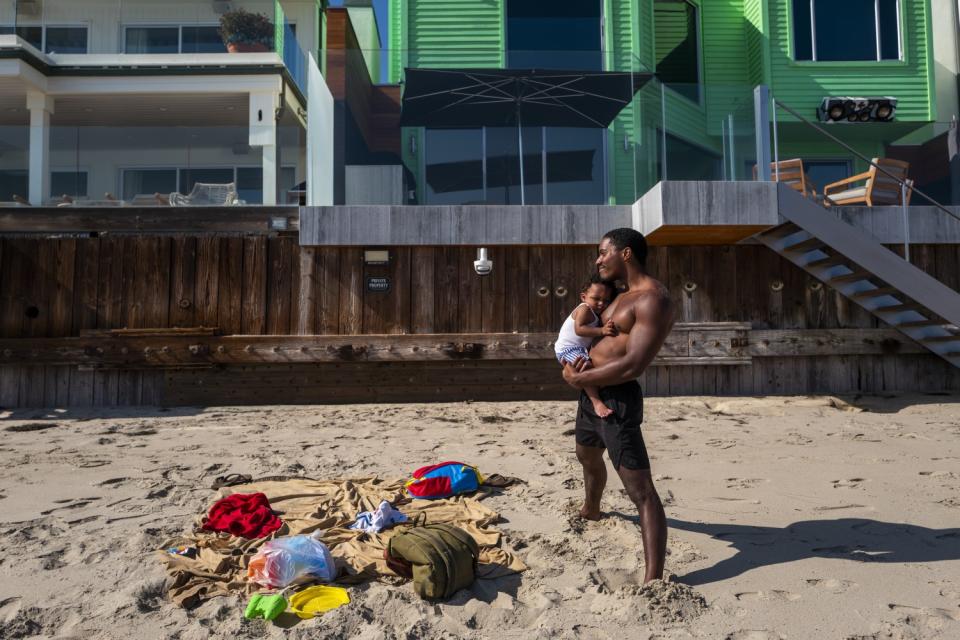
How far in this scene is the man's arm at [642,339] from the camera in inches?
133

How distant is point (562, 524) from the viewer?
4.14 meters

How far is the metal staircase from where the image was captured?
342 inches

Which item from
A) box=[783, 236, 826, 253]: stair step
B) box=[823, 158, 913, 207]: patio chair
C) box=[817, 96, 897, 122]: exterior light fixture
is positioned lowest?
box=[783, 236, 826, 253]: stair step

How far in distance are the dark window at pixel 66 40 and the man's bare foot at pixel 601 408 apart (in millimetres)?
15076

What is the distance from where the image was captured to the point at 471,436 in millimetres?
7109

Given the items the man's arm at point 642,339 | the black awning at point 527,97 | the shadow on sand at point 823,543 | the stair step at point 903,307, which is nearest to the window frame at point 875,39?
the black awning at point 527,97

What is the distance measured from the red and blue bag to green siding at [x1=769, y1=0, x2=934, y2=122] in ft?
43.0

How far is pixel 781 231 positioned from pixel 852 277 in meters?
1.18

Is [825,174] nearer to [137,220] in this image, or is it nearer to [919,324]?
[919,324]

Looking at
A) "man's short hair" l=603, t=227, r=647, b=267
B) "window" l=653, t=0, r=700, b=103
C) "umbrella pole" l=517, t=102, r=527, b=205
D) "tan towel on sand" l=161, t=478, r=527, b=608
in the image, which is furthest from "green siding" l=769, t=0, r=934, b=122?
"tan towel on sand" l=161, t=478, r=527, b=608

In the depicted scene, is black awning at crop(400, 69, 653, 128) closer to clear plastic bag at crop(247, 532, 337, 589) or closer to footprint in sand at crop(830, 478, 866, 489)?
footprint in sand at crop(830, 478, 866, 489)

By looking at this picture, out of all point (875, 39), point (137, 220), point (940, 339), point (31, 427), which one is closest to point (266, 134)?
point (137, 220)

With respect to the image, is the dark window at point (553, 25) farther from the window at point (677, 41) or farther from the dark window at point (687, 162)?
the dark window at point (687, 162)

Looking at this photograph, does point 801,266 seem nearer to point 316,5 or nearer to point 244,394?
point 244,394
